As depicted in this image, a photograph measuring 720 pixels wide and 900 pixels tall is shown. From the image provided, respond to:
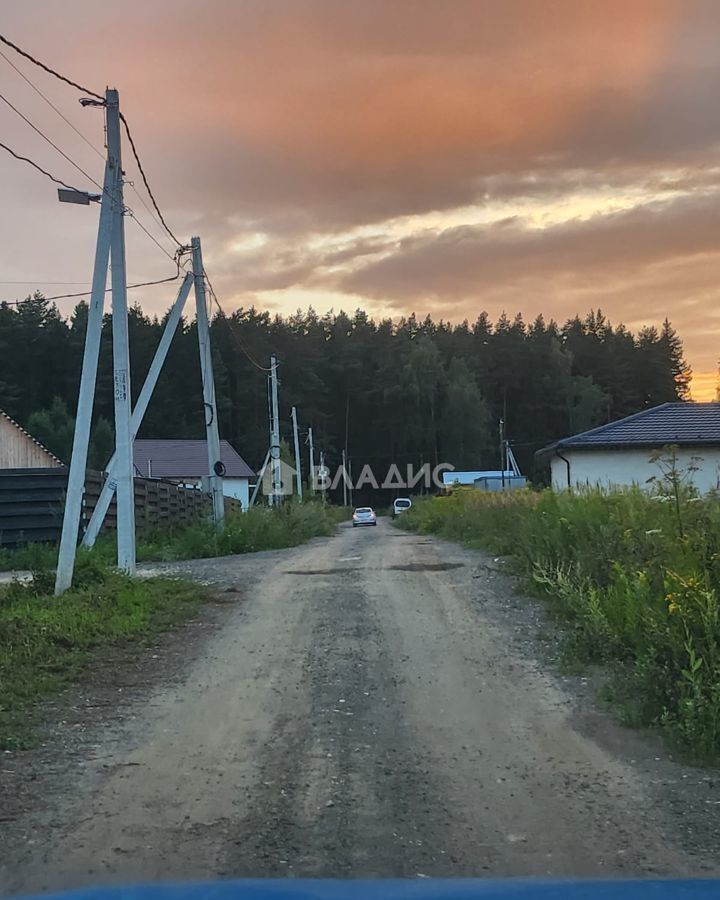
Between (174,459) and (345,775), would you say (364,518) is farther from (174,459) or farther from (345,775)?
(345,775)

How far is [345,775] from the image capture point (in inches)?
188

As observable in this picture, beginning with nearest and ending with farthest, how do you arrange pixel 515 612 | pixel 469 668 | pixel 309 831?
1. pixel 309 831
2. pixel 469 668
3. pixel 515 612

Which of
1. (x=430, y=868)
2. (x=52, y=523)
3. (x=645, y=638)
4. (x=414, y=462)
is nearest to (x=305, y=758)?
(x=430, y=868)

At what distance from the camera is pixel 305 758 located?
16.7 feet

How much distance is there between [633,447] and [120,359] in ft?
51.1

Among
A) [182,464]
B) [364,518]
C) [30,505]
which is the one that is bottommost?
[364,518]

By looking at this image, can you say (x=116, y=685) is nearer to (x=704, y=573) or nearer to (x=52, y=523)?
(x=704, y=573)

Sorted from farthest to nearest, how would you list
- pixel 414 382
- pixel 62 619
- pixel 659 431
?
1. pixel 414 382
2. pixel 659 431
3. pixel 62 619

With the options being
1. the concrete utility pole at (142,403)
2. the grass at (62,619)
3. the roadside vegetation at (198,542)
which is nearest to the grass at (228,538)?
the roadside vegetation at (198,542)

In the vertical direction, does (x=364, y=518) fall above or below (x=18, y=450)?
below

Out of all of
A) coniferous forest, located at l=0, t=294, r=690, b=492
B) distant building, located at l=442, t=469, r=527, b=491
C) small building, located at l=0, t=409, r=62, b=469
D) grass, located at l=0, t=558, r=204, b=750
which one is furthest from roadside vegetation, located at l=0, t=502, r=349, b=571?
coniferous forest, located at l=0, t=294, r=690, b=492

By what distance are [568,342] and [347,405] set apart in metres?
27.8

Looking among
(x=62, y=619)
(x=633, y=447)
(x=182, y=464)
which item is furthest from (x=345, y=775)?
(x=182, y=464)

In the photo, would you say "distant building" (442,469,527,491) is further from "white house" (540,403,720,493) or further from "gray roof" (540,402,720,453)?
"white house" (540,403,720,493)
